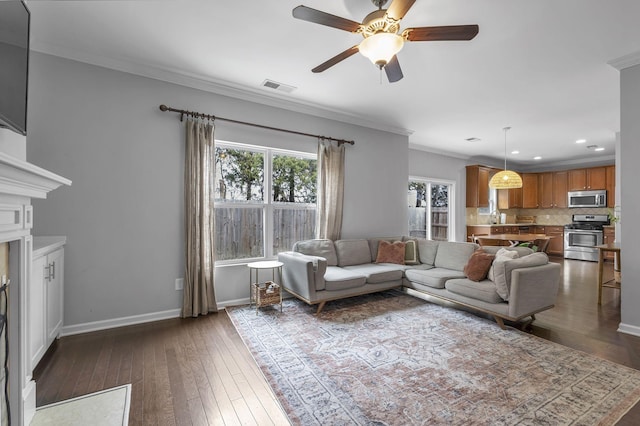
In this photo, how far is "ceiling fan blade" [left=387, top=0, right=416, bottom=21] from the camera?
1.83 m

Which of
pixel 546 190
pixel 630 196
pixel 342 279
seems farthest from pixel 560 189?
pixel 342 279

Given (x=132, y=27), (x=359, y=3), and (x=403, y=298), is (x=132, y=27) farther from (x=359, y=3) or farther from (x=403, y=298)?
(x=403, y=298)

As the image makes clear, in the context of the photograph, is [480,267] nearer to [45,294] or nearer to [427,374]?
[427,374]

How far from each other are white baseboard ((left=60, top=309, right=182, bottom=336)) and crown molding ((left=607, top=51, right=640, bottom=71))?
5560mm

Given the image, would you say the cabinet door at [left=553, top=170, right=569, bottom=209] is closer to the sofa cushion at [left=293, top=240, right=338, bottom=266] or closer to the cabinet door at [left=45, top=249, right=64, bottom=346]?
the sofa cushion at [left=293, top=240, right=338, bottom=266]

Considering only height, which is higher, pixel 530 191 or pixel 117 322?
pixel 530 191

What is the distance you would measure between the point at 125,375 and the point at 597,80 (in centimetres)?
584

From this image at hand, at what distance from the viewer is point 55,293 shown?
8.73 ft

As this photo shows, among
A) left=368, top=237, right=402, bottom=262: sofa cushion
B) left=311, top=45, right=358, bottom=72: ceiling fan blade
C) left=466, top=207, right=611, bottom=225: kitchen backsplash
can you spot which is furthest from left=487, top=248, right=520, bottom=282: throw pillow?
left=466, top=207, right=611, bottom=225: kitchen backsplash

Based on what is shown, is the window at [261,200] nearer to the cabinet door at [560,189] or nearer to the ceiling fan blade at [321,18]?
the ceiling fan blade at [321,18]

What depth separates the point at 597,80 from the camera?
3.55 metres

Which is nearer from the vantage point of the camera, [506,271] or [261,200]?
[506,271]

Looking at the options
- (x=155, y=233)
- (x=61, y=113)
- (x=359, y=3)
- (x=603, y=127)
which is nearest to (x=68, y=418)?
(x=155, y=233)

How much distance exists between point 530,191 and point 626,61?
6.95 metres
